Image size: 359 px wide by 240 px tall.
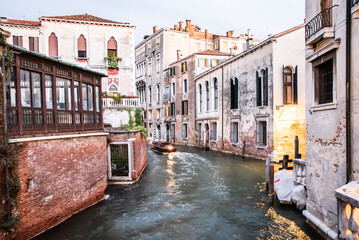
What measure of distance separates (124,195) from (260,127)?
1085 cm

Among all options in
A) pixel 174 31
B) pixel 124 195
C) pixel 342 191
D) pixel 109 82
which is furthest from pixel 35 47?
pixel 174 31

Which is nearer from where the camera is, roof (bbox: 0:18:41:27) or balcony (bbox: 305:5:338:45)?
balcony (bbox: 305:5:338:45)

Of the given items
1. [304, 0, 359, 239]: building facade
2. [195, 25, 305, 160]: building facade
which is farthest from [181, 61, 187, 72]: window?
[304, 0, 359, 239]: building facade

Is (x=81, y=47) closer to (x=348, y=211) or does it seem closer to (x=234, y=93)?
(x=234, y=93)

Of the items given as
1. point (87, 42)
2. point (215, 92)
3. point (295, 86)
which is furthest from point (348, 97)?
point (215, 92)

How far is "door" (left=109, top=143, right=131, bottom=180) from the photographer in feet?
39.8

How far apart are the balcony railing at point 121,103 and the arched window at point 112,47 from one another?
4008 mm

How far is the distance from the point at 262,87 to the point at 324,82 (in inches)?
444

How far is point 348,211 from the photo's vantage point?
4.39m

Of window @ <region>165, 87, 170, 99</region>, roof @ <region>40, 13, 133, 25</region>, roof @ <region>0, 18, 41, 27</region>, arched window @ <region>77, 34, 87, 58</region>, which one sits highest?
roof @ <region>40, 13, 133, 25</region>

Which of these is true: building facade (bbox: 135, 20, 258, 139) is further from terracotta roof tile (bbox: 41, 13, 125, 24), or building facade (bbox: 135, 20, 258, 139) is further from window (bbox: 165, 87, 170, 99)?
terracotta roof tile (bbox: 41, 13, 125, 24)

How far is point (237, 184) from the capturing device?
40.7 feet

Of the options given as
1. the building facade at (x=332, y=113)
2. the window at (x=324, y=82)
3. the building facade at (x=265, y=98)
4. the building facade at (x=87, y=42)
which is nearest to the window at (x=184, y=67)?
the building facade at (x=265, y=98)

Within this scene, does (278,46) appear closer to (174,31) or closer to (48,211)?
(48,211)
